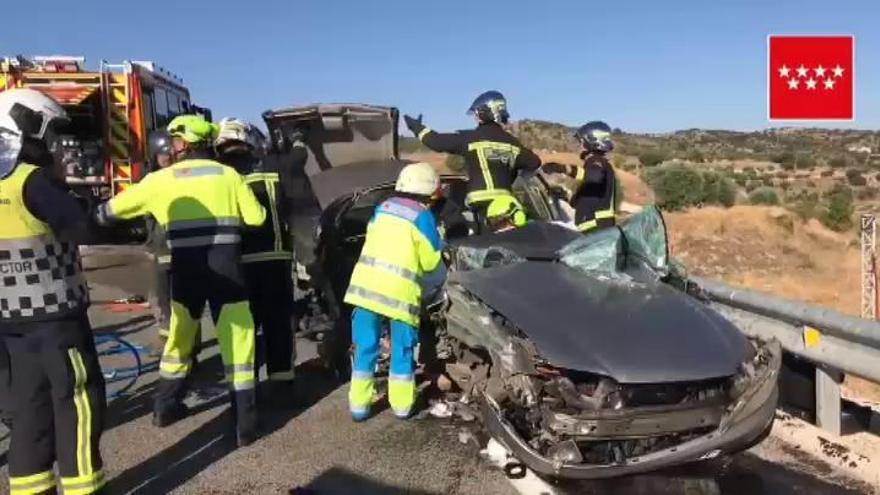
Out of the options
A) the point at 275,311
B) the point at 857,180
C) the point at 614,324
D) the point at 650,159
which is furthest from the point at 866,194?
the point at 614,324

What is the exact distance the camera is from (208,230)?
523 cm

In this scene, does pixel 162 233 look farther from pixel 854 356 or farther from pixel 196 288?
pixel 854 356

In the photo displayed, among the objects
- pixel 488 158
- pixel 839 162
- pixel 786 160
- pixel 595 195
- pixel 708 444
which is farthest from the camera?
pixel 786 160

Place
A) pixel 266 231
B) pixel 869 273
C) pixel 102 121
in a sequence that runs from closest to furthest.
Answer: pixel 266 231 < pixel 869 273 < pixel 102 121

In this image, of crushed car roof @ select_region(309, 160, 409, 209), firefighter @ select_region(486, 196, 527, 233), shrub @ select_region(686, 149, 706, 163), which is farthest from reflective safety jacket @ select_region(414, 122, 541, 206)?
shrub @ select_region(686, 149, 706, 163)

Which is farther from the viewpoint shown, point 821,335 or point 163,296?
point 163,296

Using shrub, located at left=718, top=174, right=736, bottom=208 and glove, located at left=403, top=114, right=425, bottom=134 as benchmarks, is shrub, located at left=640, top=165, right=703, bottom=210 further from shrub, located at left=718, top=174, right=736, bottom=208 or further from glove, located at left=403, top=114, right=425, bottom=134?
glove, located at left=403, top=114, right=425, bottom=134

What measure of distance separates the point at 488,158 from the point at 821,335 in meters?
2.95

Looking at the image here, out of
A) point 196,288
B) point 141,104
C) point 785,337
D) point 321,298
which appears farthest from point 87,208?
point 141,104

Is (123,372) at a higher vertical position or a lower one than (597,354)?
lower

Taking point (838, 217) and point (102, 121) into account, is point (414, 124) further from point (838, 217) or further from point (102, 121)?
point (838, 217)

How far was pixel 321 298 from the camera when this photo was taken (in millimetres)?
7371

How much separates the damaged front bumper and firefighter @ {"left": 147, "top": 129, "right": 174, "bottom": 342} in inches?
125

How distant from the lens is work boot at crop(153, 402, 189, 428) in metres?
5.62
